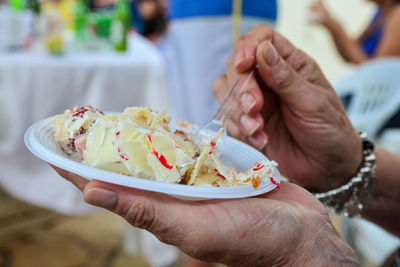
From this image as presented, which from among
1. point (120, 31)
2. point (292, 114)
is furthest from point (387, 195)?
point (120, 31)

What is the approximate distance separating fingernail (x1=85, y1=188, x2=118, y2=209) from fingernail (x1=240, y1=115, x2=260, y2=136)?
0.36m

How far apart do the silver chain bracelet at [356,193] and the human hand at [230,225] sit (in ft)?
0.99

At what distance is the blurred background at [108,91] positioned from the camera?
136cm

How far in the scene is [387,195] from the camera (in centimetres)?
84

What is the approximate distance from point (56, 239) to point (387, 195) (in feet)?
4.77

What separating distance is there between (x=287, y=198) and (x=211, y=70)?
1035mm

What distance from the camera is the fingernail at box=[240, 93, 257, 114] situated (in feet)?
2.28

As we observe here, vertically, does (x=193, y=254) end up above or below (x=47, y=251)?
above

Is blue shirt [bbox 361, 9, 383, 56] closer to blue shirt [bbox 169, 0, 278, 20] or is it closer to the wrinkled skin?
blue shirt [bbox 169, 0, 278, 20]

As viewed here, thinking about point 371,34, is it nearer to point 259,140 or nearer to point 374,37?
point 374,37

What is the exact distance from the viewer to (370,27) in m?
2.28

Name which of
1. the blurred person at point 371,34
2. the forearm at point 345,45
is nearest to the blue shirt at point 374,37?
the blurred person at point 371,34

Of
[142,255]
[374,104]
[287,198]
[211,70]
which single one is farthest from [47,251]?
[374,104]

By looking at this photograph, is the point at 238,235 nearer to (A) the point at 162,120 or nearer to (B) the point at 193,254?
(B) the point at 193,254
